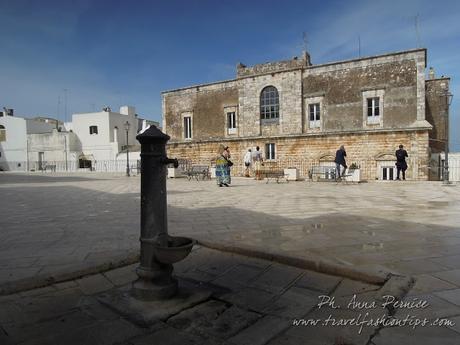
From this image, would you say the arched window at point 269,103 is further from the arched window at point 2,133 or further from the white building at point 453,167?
the arched window at point 2,133

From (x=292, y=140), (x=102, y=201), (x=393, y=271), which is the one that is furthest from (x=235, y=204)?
(x=292, y=140)

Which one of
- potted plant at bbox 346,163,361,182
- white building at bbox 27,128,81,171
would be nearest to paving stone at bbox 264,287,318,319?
potted plant at bbox 346,163,361,182

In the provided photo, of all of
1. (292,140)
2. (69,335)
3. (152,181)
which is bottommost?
(69,335)

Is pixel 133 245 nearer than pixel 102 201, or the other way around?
pixel 133 245

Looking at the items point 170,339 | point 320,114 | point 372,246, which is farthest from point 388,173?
point 170,339

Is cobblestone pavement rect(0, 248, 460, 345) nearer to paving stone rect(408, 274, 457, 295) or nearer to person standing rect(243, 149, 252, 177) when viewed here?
paving stone rect(408, 274, 457, 295)

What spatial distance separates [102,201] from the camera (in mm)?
9773

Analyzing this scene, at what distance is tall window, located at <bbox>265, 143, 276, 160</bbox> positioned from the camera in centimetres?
2388

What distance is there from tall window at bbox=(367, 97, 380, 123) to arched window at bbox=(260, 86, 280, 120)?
6.09m

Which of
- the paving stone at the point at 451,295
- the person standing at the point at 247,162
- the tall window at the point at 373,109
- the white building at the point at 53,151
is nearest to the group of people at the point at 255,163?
the person standing at the point at 247,162

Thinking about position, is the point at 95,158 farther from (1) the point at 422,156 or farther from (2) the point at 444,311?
(2) the point at 444,311

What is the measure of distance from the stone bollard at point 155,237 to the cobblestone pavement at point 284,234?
1.05 meters

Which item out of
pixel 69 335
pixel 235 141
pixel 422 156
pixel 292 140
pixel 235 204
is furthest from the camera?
pixel 235 141

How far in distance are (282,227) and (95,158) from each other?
4550cm
